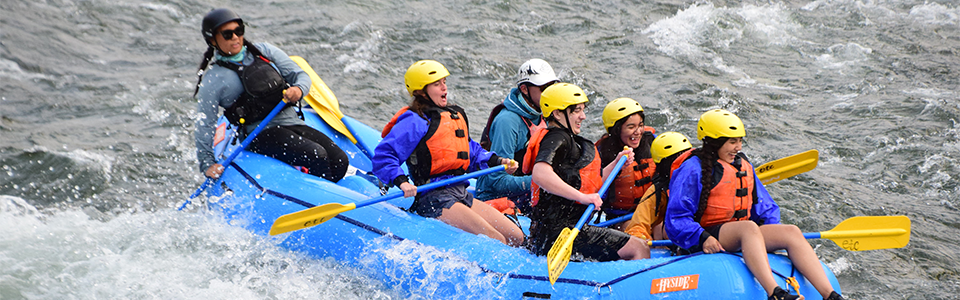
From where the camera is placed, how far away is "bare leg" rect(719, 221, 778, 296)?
3.63 m

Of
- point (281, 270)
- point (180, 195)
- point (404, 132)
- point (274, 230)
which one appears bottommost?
point (180, 195)

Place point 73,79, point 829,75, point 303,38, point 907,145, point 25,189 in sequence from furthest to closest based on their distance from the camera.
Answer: point 303,38 < point 829,75 < point 73,79 < point 907,145 < point 25,189

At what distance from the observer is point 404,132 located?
14.1 feet

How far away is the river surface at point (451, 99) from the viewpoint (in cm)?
491

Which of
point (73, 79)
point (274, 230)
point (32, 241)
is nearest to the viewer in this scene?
point (274, 230)

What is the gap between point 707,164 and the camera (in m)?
3.92

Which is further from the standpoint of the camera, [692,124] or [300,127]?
[692,124]

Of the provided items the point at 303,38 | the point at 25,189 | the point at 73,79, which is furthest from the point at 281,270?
the point at 303,38

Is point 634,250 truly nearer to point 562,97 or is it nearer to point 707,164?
point 707,164

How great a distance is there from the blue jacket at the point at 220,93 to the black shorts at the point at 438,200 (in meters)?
1.25

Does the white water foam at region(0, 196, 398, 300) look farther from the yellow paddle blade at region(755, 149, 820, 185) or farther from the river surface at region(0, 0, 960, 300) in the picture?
the yellow paddle blade at region(755, 149, 820, 185)

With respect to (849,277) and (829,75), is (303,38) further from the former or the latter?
(849,277)

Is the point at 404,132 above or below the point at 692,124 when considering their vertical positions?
above

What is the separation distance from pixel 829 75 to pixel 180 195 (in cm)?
721
